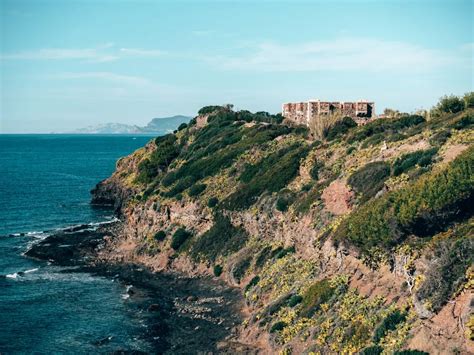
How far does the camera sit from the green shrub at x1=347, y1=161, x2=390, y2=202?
5309cm

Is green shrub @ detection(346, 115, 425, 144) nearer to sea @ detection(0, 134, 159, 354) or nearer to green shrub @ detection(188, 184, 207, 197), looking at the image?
green shrub @ detection(188, 184, 207, 197)

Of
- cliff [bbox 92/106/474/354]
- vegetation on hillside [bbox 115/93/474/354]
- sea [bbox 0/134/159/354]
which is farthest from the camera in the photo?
sea [bbox 0/134/159/354]

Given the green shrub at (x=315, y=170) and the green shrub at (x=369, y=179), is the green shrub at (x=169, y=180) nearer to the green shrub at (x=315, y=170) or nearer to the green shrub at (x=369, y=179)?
the green shrub at (x=315, y=170)

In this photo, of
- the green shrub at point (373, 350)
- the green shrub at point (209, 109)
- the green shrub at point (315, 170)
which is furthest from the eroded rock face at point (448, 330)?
the green shrub at point (209, 109)

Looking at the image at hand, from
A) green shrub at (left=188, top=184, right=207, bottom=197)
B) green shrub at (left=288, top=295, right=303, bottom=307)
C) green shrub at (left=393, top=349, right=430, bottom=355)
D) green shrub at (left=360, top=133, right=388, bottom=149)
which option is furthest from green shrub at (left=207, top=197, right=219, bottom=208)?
green shrub at (left=393, top=349, right=430, bottom=355)

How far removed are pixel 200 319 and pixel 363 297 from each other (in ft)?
67.3

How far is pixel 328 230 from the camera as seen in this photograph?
54.3 metres

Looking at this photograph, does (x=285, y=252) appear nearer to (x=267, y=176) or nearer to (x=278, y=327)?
(x=278, y=327)

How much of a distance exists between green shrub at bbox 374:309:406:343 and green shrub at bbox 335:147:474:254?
724 cm

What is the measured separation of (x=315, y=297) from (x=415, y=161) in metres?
18.2

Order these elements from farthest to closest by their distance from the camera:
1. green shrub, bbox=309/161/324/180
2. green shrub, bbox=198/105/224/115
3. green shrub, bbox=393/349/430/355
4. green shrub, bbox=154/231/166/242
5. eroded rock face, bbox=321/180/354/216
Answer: green shrub, bbox=198/105/224/115, green shrub, bbox=154/231/166/242, green shrub, bbox=309/161/324/180, eroded rock face, bbox=321/180/354/216, green shrub, bbox=393/349/430/355

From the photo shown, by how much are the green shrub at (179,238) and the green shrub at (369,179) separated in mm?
28503

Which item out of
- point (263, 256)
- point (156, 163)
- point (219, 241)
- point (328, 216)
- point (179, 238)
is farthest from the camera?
point (156, 163)

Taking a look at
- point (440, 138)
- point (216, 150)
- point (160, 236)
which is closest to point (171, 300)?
point (160, 236)
